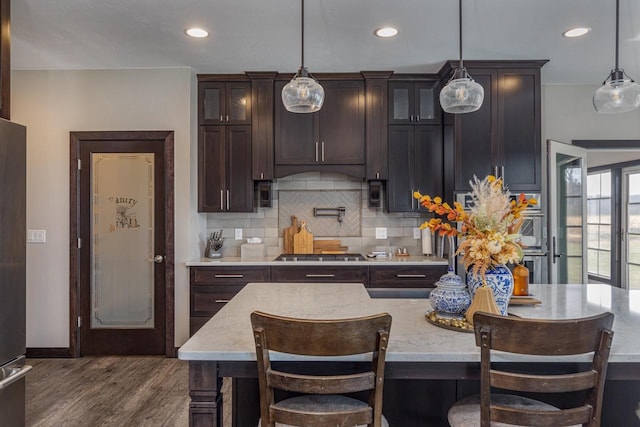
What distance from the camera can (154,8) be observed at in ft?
9.11

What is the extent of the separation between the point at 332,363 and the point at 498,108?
124 inches

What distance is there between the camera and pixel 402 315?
190 centimetres

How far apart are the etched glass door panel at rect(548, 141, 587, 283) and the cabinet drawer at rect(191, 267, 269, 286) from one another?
2809 millimetres

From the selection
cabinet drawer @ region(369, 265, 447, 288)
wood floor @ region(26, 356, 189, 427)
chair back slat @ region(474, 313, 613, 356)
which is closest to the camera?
chair back slat @ region(474, 313, 613, 356)

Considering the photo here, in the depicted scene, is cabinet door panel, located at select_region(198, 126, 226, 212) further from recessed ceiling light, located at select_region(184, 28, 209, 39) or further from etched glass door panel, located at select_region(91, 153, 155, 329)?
recessed ceiling light, located at select_region(184, 28, 209, 39)

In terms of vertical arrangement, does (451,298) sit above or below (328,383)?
above

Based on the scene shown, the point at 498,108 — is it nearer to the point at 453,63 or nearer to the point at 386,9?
the point at 453,63

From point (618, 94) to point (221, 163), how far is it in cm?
320

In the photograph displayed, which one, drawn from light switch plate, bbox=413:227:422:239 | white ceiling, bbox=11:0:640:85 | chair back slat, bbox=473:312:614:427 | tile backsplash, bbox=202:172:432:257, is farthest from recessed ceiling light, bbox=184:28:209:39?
chair back slat, bbox=473:312:614:427

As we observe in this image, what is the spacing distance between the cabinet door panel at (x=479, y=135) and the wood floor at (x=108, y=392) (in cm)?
300

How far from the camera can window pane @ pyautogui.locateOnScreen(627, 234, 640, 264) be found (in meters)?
5.92

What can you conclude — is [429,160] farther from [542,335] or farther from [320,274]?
[542,335]

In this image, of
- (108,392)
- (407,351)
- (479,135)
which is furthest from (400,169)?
(108,392)

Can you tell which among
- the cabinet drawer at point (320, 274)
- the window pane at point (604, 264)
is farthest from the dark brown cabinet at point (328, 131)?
the window pane at point (604, 264)
